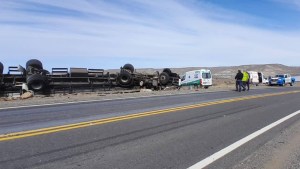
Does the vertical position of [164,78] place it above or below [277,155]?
above

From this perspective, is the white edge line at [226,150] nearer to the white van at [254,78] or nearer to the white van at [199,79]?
the white van at [199,79]

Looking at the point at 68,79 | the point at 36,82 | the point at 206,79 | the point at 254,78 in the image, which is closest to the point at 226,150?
the point at 36,82

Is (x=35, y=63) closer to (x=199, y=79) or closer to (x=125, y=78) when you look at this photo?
(x=125, y=78)

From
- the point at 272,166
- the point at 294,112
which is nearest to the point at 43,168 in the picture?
the point at 272,166

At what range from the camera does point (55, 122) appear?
1110 cm

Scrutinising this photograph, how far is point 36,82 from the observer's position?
2648cm

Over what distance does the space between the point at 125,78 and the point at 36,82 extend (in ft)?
29.4

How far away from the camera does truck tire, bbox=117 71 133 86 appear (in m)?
33.5

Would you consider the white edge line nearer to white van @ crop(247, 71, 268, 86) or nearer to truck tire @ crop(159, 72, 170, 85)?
truck tire @ crop(159, 72, 170, 85)

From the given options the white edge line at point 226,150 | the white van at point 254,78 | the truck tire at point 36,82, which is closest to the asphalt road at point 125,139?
the white edge line at point 226,150

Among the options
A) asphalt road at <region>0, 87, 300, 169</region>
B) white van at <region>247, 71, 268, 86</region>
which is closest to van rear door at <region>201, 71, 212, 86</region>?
white van at <region>247, 71, 268, 86</region>

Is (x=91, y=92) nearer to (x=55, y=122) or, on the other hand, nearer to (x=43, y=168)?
(x=55, y=122)

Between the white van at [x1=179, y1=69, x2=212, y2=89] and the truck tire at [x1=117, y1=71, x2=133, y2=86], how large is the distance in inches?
356

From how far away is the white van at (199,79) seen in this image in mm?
41575
